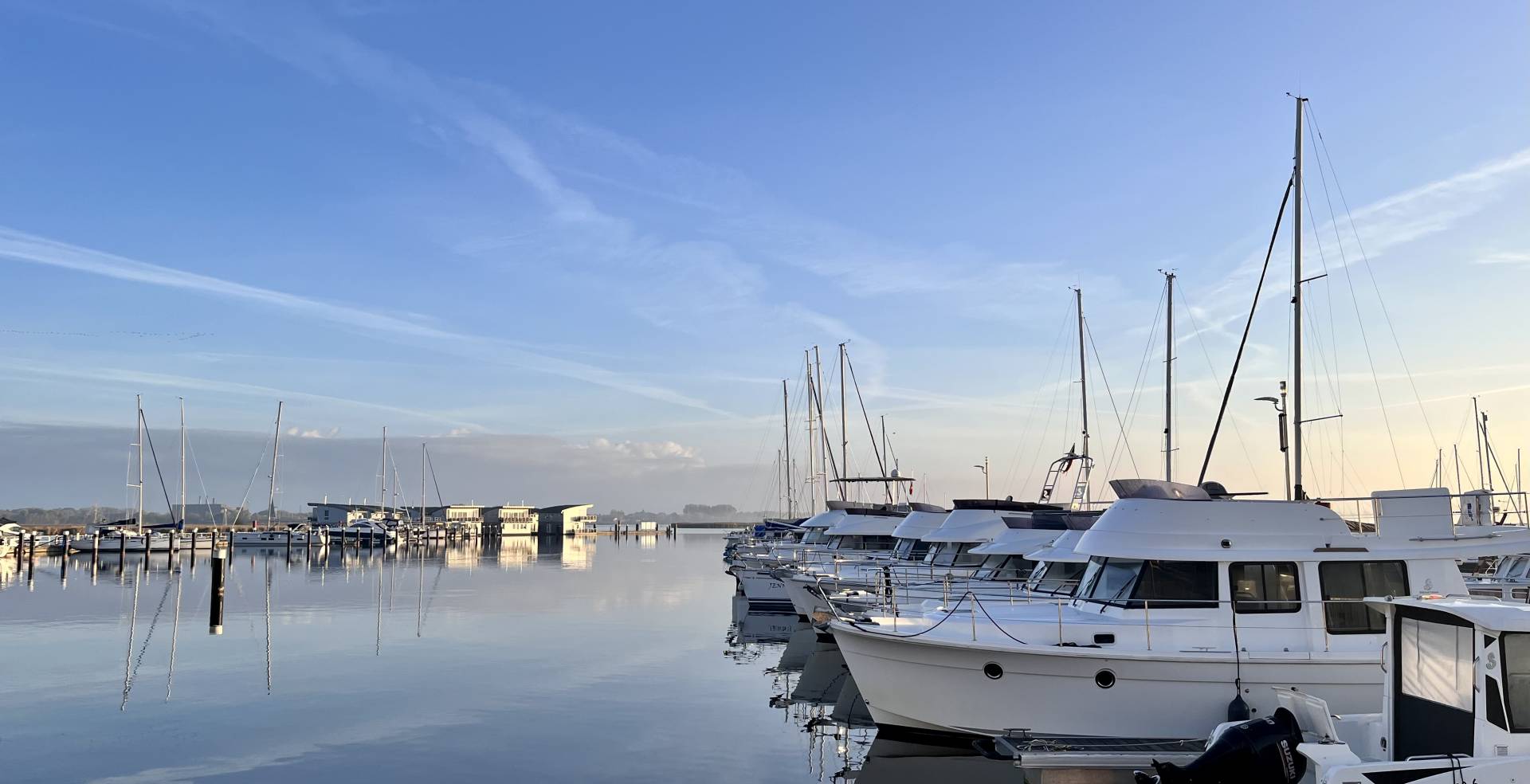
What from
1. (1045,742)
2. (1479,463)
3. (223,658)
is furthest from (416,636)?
(1479,463)

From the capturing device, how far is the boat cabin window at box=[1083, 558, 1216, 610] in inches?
616

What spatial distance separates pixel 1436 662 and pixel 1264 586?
17.4 ft

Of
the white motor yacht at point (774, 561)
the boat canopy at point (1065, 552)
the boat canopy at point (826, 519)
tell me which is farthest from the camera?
the boat canopy at point (826, 519)

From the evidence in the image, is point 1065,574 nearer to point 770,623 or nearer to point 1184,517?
point 1184,517

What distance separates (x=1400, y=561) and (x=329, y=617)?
32.1 meters

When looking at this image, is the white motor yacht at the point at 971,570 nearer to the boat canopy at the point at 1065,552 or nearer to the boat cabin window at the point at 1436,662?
the boat canopy at the point at 1065,552

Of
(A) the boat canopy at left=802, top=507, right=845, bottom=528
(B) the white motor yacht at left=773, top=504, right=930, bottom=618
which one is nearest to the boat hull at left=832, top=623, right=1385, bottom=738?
(B) the white motor yacht at left=773, top=504, right=930, bottom=618

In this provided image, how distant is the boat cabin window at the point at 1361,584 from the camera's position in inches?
606

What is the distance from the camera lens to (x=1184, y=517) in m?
16.2

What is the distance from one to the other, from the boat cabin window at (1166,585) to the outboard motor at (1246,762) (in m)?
3.82

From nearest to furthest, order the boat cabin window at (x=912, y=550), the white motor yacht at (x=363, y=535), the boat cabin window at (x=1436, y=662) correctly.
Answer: the boat cabin window at (x=1436, y=662) < the boat cabin window at (x=912, y=550) < the white motor yacht at (x=363, y=535)

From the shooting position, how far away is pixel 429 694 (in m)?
21.4

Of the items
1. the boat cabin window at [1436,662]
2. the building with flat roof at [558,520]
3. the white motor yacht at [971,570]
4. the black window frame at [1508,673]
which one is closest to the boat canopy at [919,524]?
the white motor yacht at [971,570]

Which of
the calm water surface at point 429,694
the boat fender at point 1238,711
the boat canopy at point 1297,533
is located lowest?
the calm water surface at point 429,694
